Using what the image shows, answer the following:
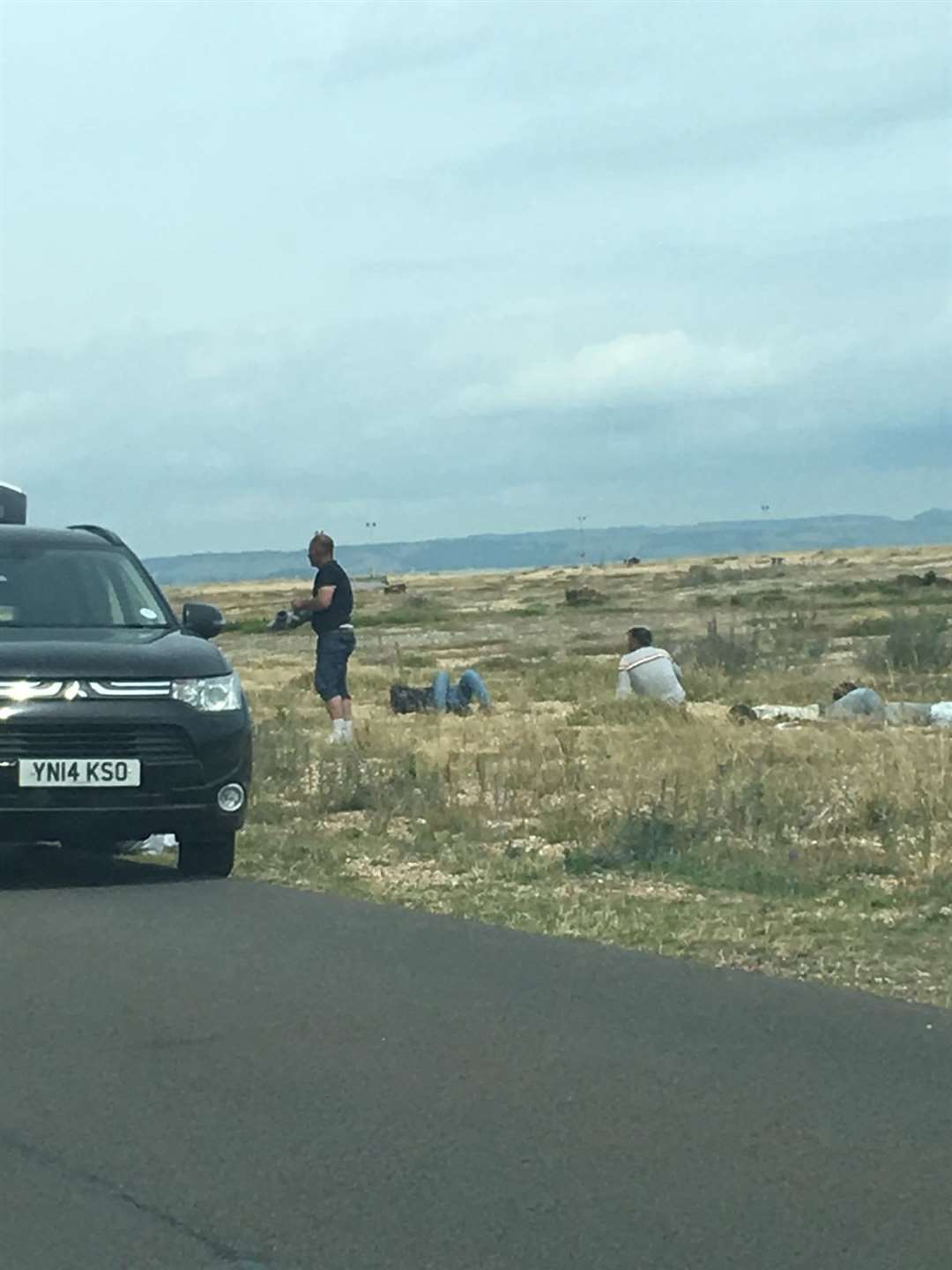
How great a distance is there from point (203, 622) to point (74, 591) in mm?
801

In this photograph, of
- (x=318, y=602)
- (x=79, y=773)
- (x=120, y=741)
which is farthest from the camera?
(x=318, y=602)

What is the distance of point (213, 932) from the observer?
9484 millimetres

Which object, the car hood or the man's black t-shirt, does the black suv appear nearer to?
the car hood

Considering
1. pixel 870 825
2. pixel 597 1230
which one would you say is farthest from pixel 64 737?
pixel 597 1230

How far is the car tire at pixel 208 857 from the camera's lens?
11.2 m

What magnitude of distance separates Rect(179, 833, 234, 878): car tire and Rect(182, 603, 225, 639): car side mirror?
1.17 metres

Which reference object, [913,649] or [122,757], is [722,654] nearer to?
[913,649]

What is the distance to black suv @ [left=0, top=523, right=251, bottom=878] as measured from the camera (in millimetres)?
10414

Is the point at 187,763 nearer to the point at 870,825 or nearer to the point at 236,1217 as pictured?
the point at 870,825

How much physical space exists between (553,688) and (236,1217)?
67.6 feet

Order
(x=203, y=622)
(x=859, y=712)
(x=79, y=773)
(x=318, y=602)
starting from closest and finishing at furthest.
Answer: (x=79, y=773)
(x=203, y=622)
(x=318, y=602)
(x=859, y=712)

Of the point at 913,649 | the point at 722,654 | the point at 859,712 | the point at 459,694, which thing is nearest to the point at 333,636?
the point at 459,694

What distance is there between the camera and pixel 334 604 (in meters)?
18.6

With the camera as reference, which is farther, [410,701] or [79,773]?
[410,701]
